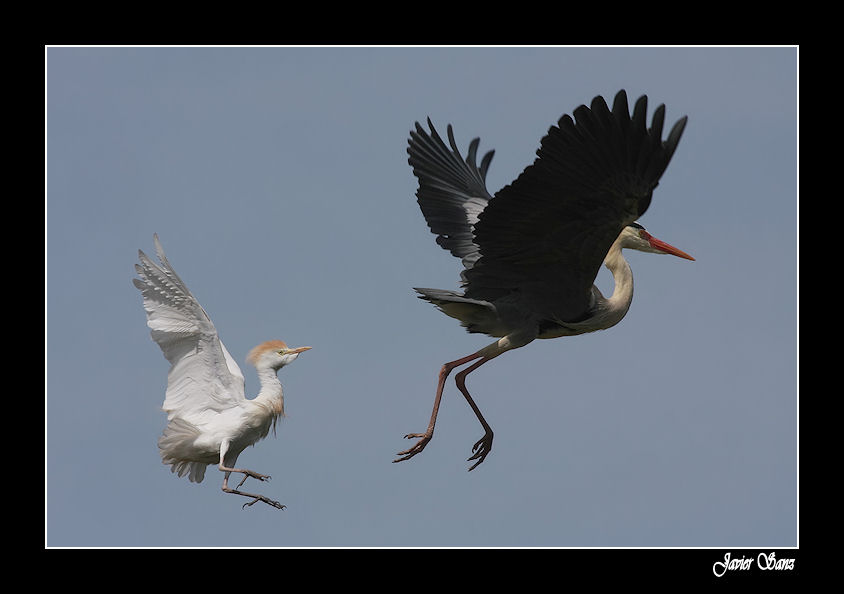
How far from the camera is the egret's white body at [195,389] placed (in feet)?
41.5

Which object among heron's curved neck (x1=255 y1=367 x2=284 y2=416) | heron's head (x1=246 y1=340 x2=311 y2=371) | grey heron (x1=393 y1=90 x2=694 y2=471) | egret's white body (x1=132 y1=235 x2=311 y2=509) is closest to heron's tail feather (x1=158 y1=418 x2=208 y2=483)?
egret's white body (x1=132 y1=235 x2=311 y2=509)

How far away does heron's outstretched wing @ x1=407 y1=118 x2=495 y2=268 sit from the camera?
1375cm

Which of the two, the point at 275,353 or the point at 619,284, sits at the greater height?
the point at 619,284

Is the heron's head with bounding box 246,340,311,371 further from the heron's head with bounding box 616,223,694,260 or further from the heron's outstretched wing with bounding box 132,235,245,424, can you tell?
the heron's head with bounding box 616,223,694,260

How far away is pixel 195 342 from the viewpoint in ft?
42.3

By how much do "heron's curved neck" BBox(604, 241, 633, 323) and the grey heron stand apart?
0.01 meters

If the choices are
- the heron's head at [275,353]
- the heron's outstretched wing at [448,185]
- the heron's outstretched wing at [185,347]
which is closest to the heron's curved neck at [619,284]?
the heron's outstretched wing at [448,185]

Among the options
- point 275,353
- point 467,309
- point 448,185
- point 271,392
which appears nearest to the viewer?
point 467,309

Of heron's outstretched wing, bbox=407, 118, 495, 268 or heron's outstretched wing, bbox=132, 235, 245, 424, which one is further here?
heron's outstretched wing, bbox=407, 118, 495, 268

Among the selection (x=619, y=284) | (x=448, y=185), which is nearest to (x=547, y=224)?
(x=619, y=284)

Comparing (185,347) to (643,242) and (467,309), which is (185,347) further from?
(643,242)

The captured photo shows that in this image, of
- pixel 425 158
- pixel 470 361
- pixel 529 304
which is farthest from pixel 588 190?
pixel 425 158

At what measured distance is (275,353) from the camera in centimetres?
1348

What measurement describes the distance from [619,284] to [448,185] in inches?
89.2
